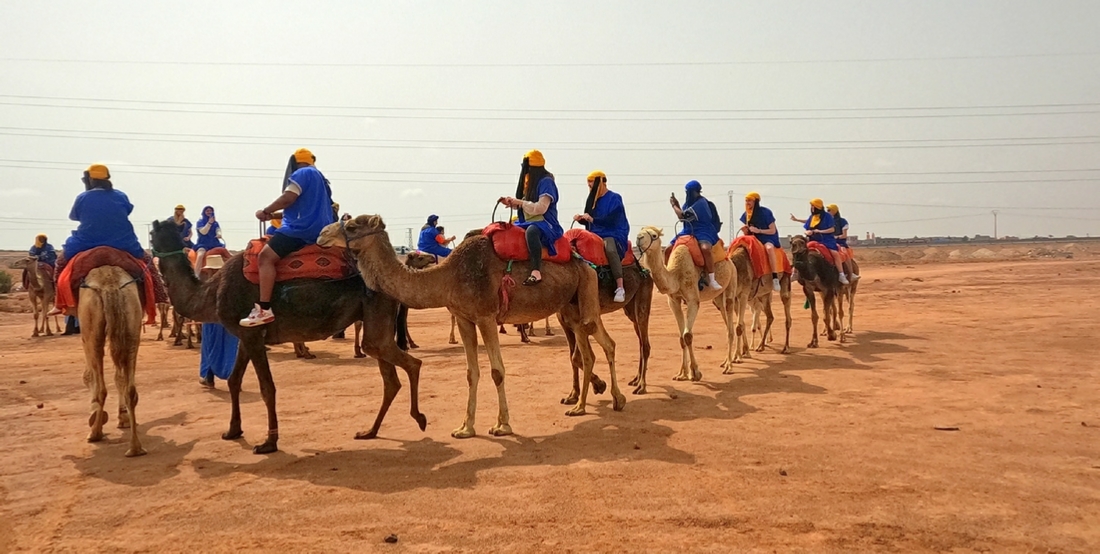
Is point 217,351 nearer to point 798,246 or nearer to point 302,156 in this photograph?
point 302,156

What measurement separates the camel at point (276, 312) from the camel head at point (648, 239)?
4.24m

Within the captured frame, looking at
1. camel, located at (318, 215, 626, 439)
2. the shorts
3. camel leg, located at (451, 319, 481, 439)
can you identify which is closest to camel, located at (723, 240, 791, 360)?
camel, located at (318, 215, 626, 439)

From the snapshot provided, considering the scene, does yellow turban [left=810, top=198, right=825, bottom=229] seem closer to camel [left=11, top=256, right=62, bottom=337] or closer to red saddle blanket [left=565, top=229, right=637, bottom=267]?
red saddle blanket [left=565, top=229, right=637, bottom=267]

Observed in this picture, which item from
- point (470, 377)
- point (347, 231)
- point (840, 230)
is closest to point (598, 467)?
point (470, 377)

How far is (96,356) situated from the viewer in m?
8.05

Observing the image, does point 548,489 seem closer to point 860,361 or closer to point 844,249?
point 860,361

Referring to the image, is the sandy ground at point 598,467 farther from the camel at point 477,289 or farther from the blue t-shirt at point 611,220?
the blue t-shirt at point 611,220

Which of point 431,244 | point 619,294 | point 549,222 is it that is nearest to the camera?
point 549,222

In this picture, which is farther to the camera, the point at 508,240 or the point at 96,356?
the point at 508,240

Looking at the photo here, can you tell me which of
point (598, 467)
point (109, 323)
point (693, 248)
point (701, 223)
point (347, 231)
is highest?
point (701, 223)

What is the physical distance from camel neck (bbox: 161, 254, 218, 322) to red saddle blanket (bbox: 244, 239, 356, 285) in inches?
27.4

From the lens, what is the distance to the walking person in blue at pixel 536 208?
8430 mm

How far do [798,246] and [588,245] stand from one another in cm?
900

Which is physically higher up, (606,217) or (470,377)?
(606,217)
